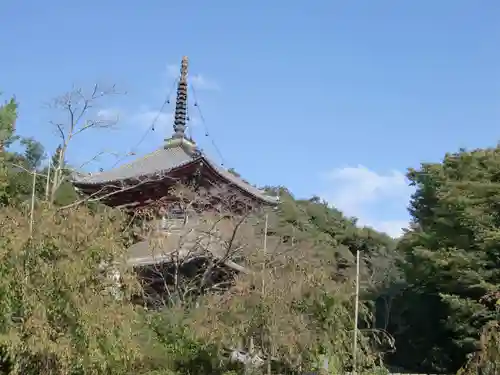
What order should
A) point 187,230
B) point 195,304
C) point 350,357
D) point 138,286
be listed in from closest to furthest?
point 138,286, point 350,357, point 195,304, point 187,230

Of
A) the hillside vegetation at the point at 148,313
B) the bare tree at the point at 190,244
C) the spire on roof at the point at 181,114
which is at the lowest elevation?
the hillside vegetation at the point at 148,313

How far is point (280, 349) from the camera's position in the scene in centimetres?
1081

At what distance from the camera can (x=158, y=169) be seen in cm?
1669

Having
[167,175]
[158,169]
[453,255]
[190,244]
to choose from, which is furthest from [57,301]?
[453,255]

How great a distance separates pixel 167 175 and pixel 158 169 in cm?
87

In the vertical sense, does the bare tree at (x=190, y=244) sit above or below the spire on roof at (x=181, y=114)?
below

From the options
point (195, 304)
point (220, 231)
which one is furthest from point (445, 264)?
point (195, 304)

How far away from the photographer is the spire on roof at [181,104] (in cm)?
1886

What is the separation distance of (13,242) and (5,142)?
2027cm

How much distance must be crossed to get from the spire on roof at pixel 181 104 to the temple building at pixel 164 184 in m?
0.30

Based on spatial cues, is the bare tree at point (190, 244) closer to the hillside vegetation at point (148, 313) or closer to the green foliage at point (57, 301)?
the hillside vegetation at point (148, 313)

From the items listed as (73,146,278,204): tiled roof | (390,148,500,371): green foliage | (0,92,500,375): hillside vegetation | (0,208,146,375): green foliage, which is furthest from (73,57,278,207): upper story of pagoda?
(390,148,500,371): green foliage

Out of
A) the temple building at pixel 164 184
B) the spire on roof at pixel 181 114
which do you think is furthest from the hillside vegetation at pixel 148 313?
the spire on roof at pixel 181 114

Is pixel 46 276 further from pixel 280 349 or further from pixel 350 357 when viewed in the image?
pixel 350 357
